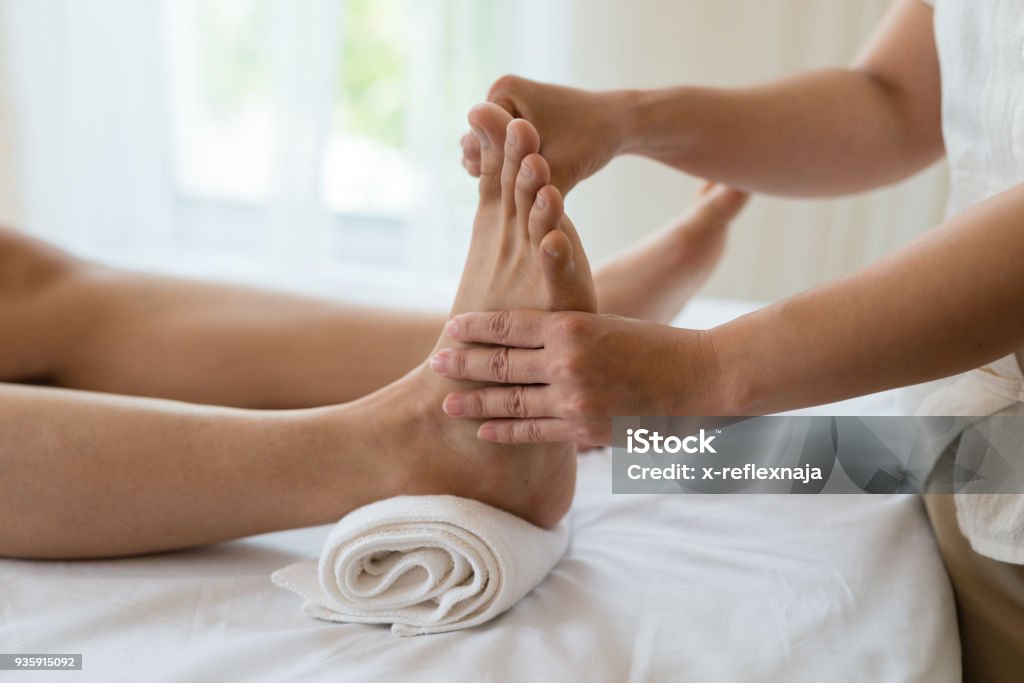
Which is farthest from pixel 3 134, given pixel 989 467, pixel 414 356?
pixel 989 467

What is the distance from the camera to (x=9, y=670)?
0.67 m

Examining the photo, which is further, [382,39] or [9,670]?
[382,39]

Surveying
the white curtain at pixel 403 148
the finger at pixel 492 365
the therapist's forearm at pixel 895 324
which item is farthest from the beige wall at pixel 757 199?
the therapist's forearm at pixel 895 324

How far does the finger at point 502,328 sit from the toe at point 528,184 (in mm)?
60

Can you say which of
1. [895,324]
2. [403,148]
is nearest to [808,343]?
[895,324]

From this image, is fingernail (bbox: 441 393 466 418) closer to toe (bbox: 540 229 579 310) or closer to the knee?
toe (bbox: 540 229 579 310)

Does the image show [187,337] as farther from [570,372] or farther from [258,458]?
[570,372]

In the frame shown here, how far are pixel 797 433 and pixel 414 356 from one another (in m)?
0.40

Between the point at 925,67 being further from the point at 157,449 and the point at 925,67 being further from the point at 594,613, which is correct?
the point at 157,449

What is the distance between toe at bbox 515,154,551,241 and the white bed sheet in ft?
1.02

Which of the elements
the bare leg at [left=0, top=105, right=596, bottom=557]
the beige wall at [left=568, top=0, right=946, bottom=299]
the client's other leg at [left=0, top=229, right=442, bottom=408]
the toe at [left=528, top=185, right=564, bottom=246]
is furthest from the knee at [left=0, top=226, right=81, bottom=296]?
the beige wall at [left=568, top=0, right=946, bottom=299]

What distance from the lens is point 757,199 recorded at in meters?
2.25

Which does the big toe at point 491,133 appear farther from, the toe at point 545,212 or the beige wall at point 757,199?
the beige wall at point 757,199

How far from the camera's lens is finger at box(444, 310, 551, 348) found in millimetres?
735
